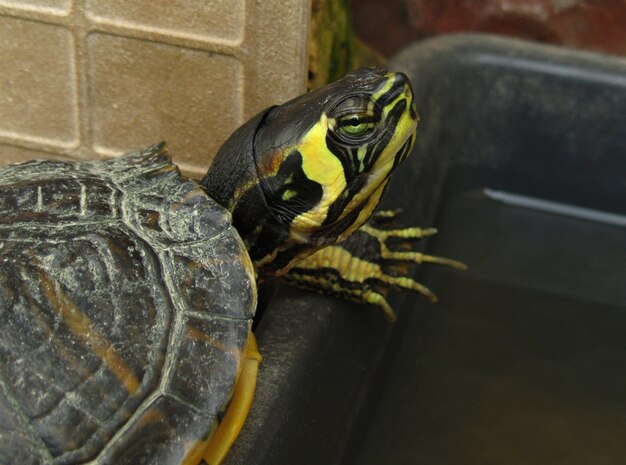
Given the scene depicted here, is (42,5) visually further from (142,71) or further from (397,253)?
(397,253)

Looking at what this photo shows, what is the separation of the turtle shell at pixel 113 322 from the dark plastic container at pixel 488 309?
0.28 feet

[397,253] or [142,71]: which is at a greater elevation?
[142,71]

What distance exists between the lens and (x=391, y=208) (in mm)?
1332

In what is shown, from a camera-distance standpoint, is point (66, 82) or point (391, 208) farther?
point (66, 82)

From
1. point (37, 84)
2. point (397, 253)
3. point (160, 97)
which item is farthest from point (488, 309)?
point (37, 84)

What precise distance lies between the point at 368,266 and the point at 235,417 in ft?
1.24

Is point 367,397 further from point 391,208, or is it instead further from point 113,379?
point 113,379

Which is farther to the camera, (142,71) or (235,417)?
(142,71)

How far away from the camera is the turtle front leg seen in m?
1.16

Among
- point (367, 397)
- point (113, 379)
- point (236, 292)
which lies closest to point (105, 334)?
point (113, 379)

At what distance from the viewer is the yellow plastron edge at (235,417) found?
2.92 ft

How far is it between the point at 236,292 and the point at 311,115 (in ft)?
0.77

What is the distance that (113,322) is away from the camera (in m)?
0.88

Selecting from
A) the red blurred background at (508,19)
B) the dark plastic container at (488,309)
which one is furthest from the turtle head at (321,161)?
the red blurred background at (508,19)
